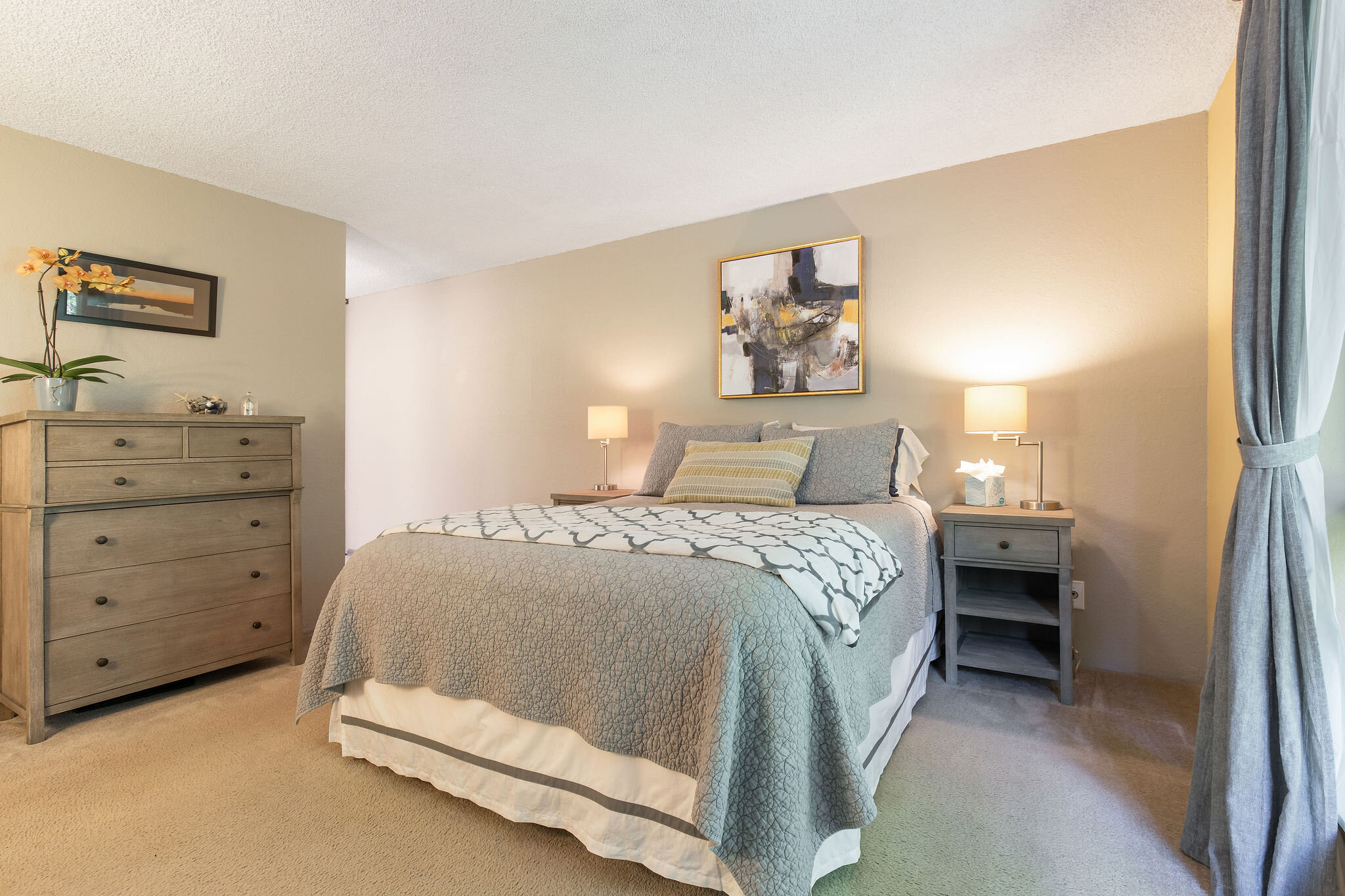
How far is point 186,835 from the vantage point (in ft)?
5.34

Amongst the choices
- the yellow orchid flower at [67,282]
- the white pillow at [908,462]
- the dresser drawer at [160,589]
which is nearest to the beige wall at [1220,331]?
the white pillow at [908,462]

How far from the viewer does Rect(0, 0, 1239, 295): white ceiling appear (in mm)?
1981

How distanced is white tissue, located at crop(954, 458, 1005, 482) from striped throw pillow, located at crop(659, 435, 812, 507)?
28.5 inches

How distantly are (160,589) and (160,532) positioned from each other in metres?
0.23

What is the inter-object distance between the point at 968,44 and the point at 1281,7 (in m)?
0.92

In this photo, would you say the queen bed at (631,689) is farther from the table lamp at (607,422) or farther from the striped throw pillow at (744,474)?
the table lamp at (607,422)

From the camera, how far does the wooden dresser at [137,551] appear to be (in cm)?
226

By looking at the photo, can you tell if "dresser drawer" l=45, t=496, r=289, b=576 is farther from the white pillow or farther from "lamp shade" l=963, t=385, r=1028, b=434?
"lamp shade" l=963, t=385, r=1028, b=434

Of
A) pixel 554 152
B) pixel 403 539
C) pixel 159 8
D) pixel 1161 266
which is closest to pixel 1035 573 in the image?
pixel 1161 266

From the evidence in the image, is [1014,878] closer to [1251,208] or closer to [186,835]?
[1251,208]

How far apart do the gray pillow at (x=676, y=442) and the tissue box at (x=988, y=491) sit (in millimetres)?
854

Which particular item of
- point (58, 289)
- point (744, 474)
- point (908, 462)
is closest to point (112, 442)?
point (58, 289)

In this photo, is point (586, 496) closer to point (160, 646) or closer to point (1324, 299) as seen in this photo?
point (160, 646)

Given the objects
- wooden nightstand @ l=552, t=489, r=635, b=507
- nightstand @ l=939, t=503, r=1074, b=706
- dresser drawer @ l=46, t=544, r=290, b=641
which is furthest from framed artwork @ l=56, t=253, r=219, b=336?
nightstand @ l=939, t=503, r=1074, b=706
